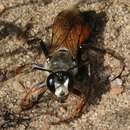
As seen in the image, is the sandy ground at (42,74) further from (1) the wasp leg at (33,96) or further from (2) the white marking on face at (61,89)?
(2) the white marking on face at (61,89)

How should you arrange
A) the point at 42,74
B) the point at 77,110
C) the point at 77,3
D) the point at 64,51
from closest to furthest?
the point at 77,110
the point at 64,51
the point at 42,74
the point at 77,3

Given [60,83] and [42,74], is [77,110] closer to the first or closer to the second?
[60,83]

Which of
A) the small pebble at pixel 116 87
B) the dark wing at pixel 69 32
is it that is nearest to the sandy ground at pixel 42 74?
the small pebble at pixel 116 87

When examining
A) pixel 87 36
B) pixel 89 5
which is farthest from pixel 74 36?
pixel 89 5

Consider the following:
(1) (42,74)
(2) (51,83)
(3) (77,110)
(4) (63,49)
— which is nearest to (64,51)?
(4) (63,49)

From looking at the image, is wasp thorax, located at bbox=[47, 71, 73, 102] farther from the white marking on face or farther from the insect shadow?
the insect shadow

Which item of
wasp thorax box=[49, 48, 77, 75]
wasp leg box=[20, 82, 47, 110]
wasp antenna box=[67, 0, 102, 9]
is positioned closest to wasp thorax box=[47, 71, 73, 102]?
wasp thorax box=[49, 48, 77, 75]
